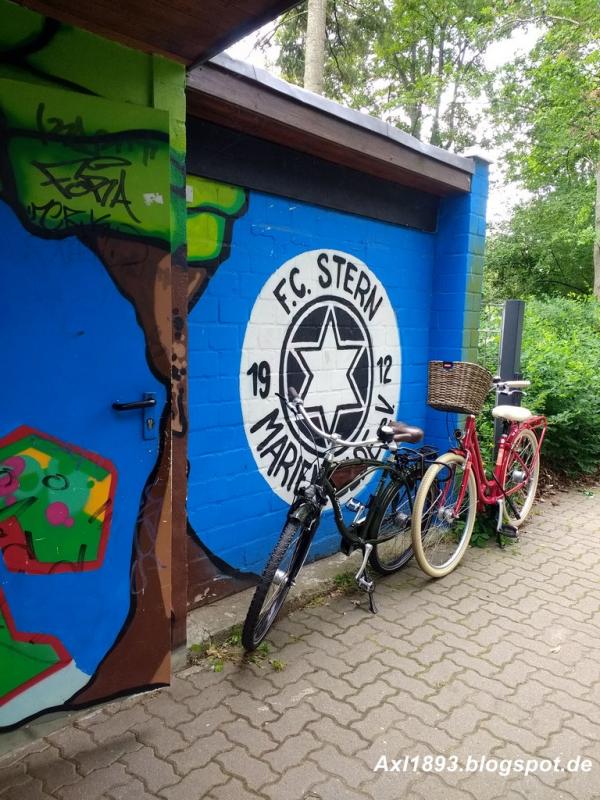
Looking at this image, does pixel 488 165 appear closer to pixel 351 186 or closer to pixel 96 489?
pixel 351 186

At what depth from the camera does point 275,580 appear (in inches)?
107

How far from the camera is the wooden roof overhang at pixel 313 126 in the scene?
2.57 m

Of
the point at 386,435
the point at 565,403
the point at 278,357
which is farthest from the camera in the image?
the point at 565,403

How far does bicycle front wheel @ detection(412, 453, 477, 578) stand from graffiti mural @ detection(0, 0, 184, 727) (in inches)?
67.4

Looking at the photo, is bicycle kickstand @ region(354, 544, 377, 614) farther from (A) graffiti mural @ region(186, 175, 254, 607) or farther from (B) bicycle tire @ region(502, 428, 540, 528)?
(B) bicycle tire @ region(502, 428, 540, 528)

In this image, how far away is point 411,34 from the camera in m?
17.8

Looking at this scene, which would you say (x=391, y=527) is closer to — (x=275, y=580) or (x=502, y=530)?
(x=275, y=580)

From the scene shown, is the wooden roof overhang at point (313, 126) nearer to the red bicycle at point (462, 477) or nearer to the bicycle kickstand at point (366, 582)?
the red bicycle at point (462, 477)

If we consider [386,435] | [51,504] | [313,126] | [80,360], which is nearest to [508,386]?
[386,435]

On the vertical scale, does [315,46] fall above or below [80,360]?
above

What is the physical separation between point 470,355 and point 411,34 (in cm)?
1781

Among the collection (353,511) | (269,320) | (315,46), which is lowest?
(353,511)

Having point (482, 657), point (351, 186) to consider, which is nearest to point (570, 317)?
point (351, 186)

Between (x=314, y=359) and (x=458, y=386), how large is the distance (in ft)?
3.19
